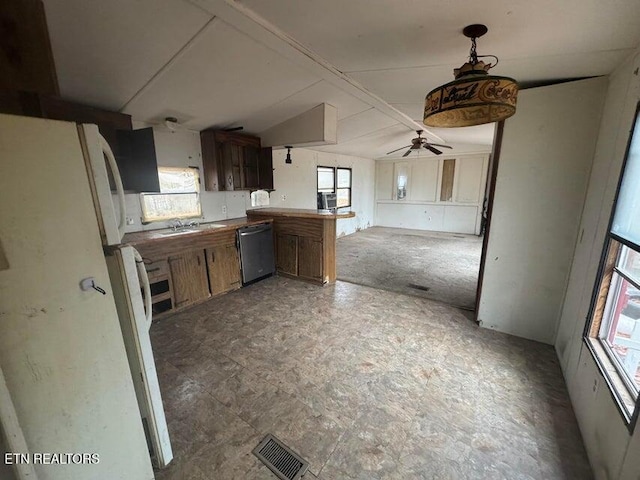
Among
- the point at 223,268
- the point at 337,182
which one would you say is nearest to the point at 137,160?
the point at 223,268

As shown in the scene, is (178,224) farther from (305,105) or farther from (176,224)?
(305,105)

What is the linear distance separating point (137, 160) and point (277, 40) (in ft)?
6.09

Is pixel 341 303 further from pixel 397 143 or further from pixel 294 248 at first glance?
pixel 397 143

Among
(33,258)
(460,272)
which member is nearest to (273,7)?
(33,258)

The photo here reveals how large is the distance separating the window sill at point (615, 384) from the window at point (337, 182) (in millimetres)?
5395

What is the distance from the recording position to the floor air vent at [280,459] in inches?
53.9

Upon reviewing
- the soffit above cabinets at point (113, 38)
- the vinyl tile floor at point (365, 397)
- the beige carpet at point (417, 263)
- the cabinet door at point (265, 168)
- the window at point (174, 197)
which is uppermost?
the soffit above cabinets at point (113, 38)

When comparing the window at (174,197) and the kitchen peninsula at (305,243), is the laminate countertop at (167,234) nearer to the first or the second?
the window at (174,197)

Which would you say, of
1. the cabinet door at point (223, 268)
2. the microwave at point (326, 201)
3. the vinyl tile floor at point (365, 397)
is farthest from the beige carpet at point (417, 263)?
the cabinet door at point (223, 268)

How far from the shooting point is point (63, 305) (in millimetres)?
985

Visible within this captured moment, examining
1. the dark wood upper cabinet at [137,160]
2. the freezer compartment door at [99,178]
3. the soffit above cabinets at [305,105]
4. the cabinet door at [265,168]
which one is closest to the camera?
the freezer compartment door at [99,178]

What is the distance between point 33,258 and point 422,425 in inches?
83.1

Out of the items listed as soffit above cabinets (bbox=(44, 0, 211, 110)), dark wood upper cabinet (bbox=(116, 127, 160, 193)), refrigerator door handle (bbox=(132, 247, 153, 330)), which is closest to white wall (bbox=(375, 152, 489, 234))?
dark wood upper cabinet (bbox=(116, 127, 160, 193))

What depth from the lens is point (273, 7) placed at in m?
1.55
